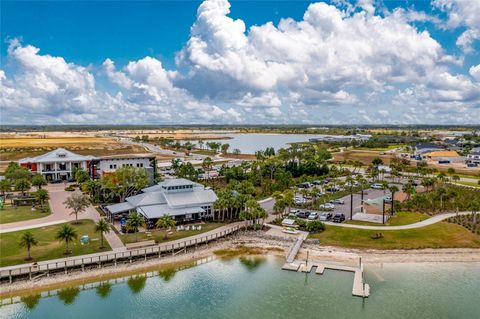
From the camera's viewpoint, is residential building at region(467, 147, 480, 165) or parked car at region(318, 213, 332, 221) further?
residential building at region(467, 147, 480, 165)

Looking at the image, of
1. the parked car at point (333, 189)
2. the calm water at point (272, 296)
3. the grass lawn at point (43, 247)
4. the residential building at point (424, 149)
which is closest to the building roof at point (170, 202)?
the grass lawn at point (43, 247)

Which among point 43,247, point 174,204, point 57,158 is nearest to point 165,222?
point 174,204

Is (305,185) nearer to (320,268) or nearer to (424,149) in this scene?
(320,268)

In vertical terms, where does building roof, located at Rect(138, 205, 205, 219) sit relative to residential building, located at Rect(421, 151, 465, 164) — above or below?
below

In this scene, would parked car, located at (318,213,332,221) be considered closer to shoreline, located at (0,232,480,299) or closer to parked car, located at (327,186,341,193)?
shoreline, located at (0,232,480,299)

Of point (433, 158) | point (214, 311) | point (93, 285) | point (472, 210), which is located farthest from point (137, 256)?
point (433, 158)

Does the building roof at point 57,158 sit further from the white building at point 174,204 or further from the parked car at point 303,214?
the parked car at point 303,214

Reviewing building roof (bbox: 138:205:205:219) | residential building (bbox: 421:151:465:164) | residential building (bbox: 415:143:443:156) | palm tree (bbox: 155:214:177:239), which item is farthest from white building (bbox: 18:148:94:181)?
residential building (bbox: 415:143:443:156)
